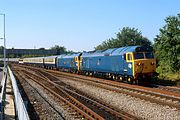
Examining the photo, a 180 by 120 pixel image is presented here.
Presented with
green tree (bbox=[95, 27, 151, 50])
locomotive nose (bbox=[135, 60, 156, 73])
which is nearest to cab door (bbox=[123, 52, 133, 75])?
locomotive nose (bbox=[135, 60, 156, 73])

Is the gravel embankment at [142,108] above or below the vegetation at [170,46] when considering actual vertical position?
below

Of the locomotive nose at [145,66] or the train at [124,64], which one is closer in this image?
the locomotive nose at [145,66]

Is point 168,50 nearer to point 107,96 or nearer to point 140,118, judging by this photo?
point 107,96

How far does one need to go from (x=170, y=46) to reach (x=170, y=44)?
0.19 meters

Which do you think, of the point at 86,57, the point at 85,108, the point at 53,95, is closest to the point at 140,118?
the point at 85,108

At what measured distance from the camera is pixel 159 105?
705 inches

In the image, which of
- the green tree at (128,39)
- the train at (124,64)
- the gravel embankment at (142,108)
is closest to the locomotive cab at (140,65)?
the train at (124,64)

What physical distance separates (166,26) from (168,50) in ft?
8.29

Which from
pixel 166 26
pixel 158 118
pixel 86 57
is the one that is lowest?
pixel 158 118

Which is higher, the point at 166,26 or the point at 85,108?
the point at 166,26

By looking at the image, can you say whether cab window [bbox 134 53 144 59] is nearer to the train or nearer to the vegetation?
the train

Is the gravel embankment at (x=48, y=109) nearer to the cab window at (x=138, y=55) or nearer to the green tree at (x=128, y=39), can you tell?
the cab window at (x=138, y=55)

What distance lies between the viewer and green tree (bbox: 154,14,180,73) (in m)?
35.5

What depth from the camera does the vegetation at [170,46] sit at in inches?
1394
